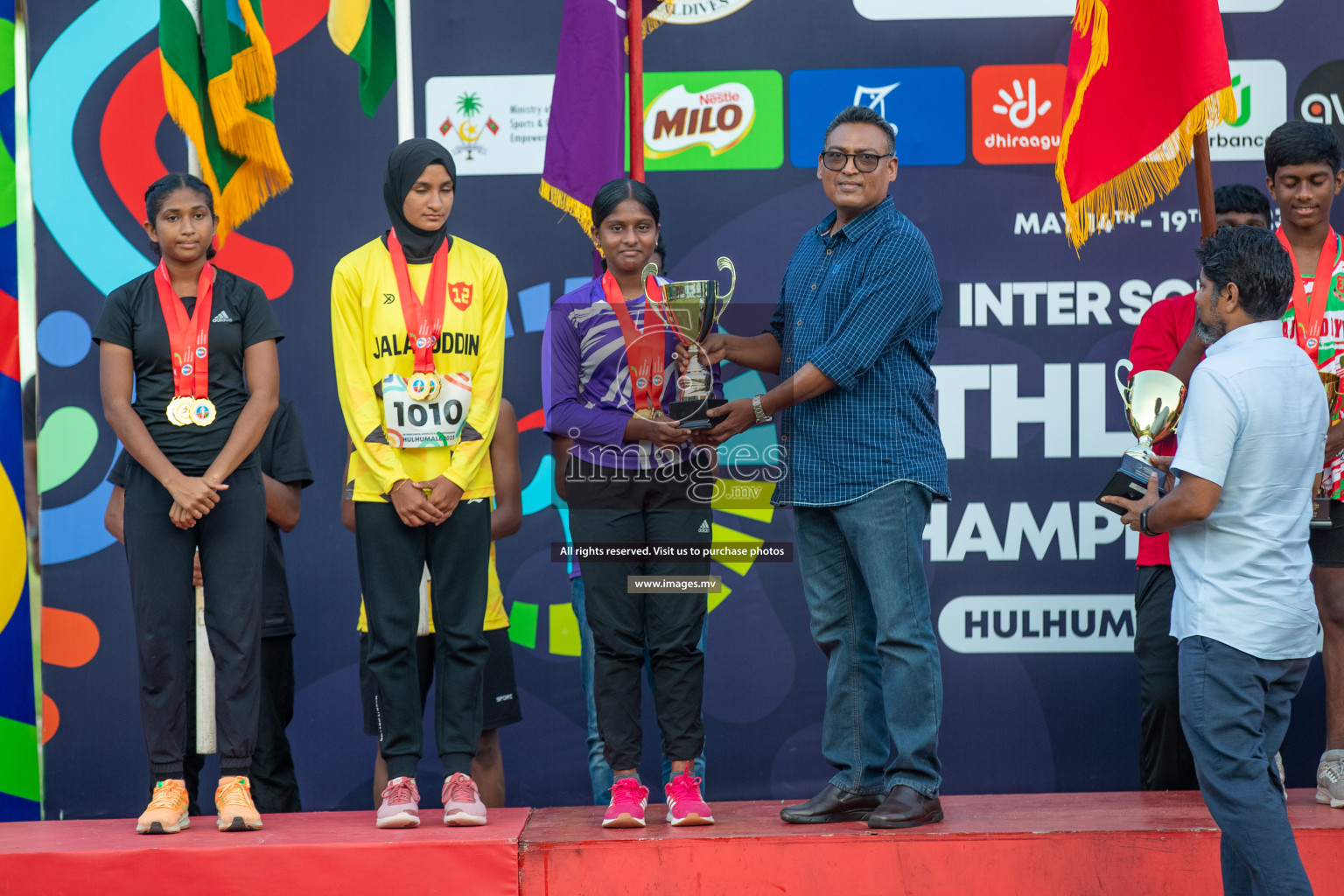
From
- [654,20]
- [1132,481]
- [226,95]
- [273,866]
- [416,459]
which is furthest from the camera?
[654,20]

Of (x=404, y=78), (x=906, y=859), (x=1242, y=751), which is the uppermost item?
(x=404, y=78)

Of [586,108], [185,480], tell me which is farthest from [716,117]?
[185,480]

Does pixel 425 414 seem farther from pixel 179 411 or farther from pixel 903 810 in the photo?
pixel 903 810

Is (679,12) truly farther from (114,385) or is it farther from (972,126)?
(114,385)

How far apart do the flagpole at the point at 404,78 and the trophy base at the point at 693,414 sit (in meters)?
1.73

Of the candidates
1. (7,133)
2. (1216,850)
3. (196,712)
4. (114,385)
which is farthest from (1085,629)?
(7,133)

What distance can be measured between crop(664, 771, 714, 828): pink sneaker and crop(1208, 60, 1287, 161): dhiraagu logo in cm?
304

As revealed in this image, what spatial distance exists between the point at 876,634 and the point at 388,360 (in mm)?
1490

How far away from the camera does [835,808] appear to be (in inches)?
122

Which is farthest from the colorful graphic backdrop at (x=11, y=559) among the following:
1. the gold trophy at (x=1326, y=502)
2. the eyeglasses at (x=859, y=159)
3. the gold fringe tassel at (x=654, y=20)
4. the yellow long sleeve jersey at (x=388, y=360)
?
the gold trophy at (x=1326, y=502)

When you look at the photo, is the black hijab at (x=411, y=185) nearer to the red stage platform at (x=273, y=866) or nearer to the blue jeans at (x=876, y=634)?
the blue jeans at (x=876, y=634)

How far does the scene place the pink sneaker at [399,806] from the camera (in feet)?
10.1

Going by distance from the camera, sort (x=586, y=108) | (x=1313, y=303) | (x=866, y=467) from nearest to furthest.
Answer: (x=866, y=467), (x=1313, y=303), (x=586, y=108)

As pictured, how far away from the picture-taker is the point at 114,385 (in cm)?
317
